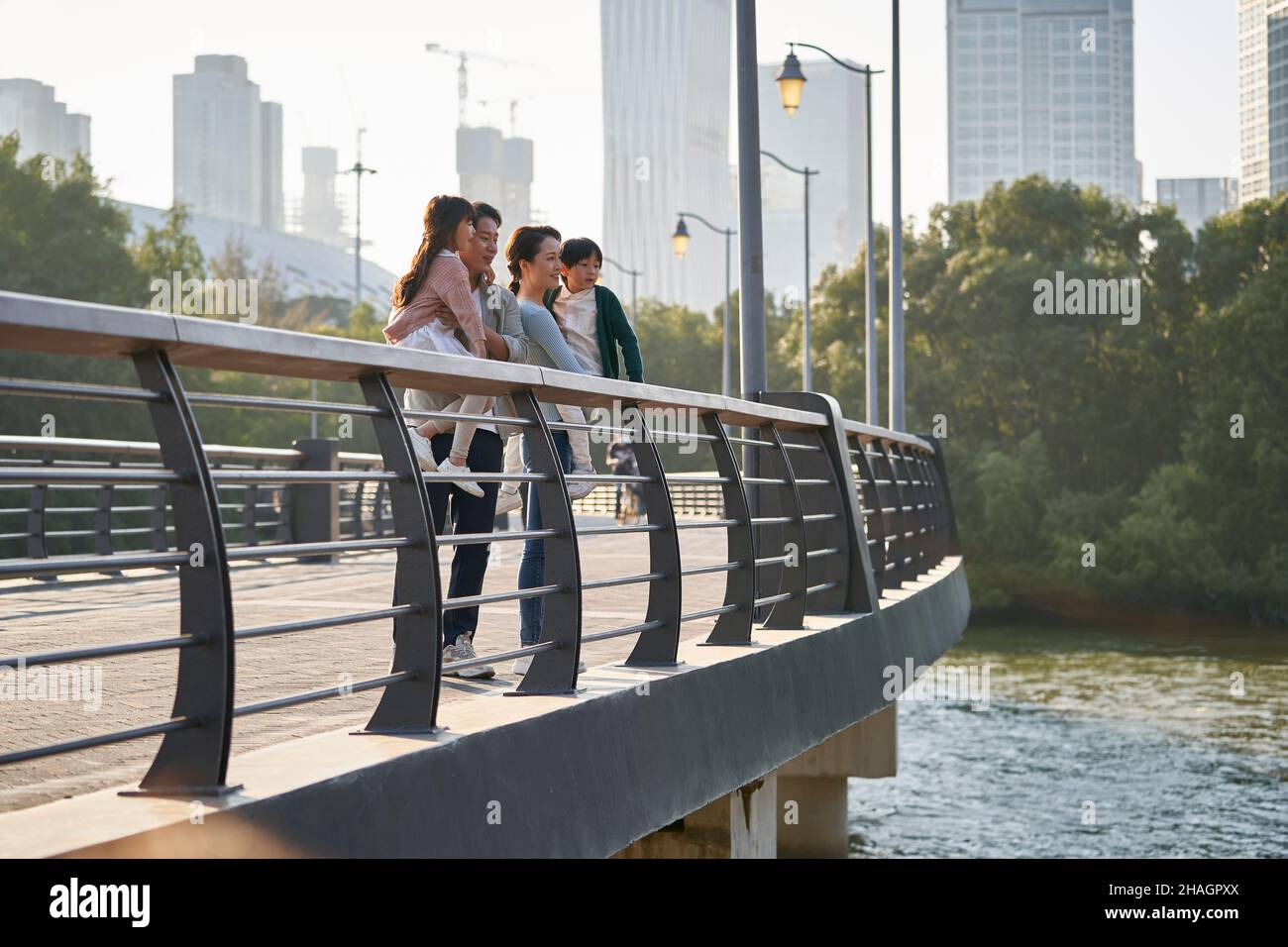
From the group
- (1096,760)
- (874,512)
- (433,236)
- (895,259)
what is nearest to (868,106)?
(895,259)

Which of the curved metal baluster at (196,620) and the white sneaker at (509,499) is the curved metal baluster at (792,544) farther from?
the curved metal baluster at (196,620)

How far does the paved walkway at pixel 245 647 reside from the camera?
5.30 metres

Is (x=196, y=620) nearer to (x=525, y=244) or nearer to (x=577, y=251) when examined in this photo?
(x=525, y=244)

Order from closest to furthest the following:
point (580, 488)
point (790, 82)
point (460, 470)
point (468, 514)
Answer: point (468, 514), point (460, 470), point (580, 488), point (790, 82)

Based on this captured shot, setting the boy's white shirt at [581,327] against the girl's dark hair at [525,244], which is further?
the boy's white shirt at [581,327]

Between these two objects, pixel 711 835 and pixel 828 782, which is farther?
pixel 828 782

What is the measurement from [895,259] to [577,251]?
17.0 metres

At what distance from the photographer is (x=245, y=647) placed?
8.68m

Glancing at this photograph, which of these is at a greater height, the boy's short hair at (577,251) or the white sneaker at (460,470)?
the boy's short hair at (577,251)

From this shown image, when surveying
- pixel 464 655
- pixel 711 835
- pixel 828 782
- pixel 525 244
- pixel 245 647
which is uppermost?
pixel 525 244

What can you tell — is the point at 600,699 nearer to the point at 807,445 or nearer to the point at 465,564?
the point at 465,564

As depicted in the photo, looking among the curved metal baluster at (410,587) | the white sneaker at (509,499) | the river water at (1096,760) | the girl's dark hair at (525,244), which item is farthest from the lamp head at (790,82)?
the curved metal baluster at (410,587)

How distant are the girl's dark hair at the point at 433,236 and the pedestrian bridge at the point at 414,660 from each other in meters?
0.61
